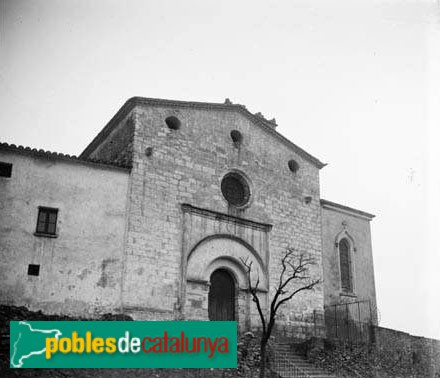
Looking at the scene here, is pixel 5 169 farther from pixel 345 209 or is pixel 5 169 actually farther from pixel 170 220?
pixel 345 209

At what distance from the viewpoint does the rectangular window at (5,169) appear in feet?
49.8

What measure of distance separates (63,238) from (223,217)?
585 cm

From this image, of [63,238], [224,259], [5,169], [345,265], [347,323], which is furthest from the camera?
[345,265]

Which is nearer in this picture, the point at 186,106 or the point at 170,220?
the point at 170,220

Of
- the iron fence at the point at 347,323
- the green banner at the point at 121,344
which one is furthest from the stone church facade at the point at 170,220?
the green banner at the point at 121,344

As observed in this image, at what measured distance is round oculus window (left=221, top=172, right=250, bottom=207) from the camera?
777 inches

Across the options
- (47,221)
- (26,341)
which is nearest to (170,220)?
(47,221)

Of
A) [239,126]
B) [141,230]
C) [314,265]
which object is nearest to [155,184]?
[141,230]

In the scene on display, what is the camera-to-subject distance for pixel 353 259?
23812mm

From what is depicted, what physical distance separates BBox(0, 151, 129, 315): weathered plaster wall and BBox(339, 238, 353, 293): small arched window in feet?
36.9

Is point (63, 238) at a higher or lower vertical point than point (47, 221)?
lower

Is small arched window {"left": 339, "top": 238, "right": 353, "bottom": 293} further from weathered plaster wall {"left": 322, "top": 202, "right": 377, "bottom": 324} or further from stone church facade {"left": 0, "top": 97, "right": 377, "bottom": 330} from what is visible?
weathered plaster wall {"left": 322, "top": 202, "right": 377, "bottom": 324}

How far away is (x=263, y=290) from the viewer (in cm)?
1903

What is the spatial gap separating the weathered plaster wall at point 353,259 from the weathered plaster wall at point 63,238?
→ 33.1ft
